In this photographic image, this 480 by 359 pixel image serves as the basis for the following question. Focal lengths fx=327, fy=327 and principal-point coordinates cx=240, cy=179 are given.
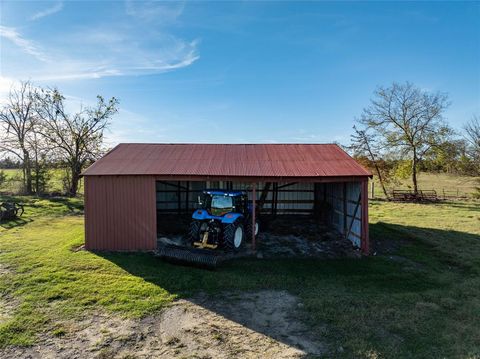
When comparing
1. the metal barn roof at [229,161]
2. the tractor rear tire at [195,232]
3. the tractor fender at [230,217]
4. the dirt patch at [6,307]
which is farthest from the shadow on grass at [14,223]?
the tractor fender at [230,217]

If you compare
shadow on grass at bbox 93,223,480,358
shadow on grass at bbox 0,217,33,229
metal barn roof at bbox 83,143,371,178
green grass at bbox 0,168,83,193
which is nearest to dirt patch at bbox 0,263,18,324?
shadow on grass at bbox 93,223,480,358

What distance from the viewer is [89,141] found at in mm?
27688

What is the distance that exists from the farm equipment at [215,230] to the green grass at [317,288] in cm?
43

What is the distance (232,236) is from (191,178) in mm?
2386

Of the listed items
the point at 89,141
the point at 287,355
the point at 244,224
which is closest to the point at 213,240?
the point at 244,224

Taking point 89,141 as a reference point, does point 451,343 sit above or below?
below

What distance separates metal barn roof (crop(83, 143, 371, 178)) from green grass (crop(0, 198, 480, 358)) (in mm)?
2841

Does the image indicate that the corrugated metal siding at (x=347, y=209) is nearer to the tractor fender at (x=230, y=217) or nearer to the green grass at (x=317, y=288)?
the green grass at (x=317, y=288)

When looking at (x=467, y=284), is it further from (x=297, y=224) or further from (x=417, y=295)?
(x=297, y=224)

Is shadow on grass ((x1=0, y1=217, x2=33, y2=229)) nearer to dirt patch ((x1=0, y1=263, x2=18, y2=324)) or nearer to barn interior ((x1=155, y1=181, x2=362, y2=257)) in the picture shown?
barn interior ((x1=155, y1=181, x2=362, y2=257))

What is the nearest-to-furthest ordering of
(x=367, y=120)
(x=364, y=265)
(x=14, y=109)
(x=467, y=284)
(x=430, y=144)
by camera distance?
(x=467, y=284)
(x=364, y=265)
(x=14, y=109)
(x=430, y=144)
(x=367, y=120)

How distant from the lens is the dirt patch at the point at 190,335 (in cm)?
520

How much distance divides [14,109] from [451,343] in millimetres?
31909

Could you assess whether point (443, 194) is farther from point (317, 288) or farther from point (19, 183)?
point (19, 183)
